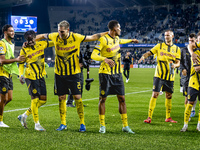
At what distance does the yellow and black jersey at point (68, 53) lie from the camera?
6160mm

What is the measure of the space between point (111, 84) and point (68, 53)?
1.06 metres

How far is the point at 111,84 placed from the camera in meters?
6.21

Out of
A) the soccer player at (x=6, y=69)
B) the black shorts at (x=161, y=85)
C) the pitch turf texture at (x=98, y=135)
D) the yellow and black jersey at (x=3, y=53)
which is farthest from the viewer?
the black shorts at (x=161, y=85)

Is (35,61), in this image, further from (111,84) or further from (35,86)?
(111,84)

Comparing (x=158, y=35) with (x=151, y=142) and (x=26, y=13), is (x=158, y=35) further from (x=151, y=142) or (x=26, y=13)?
(x=151, y=142)

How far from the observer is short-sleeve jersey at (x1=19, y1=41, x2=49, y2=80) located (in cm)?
633

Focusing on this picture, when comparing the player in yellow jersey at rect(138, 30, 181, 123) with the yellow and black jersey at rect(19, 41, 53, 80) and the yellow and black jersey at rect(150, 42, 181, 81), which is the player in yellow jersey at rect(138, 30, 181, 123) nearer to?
the yellow and black jersey at rect(150, 42, 181, 81)

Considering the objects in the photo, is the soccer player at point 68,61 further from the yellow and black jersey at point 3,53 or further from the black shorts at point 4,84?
the black shorts at point 4,84

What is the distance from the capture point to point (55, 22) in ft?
216

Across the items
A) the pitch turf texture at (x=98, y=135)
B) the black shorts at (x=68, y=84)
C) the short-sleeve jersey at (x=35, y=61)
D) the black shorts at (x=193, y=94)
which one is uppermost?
the short-sleeve jersey at (x=35, y=61)

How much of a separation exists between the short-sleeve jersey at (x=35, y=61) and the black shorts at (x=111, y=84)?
1306 mm

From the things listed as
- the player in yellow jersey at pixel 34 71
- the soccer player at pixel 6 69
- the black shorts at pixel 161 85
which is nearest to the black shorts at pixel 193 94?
the black shorts at pixel 161 85

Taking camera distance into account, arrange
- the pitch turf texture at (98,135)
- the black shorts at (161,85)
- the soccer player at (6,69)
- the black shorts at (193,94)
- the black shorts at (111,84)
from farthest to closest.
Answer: the black shorts at (161,85), the soccer player at (6,69), the black shorts at (111,84), the black shorts at (193,94), the pitch turf texture at (98,135)

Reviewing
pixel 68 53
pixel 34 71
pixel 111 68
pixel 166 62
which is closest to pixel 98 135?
pixel 111 68
